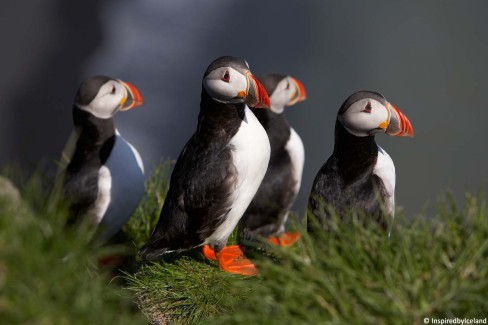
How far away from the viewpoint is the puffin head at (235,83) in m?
3.96

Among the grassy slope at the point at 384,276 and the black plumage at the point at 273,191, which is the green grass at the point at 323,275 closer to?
the grassy slope at the point at 384,276

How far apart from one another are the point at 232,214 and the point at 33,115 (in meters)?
5.12

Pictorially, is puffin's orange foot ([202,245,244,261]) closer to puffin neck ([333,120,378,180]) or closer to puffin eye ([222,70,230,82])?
puffin neck ([333,120,378,180])

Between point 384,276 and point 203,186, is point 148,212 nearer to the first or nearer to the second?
point 203,186

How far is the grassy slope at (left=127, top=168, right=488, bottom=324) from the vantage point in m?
2.82

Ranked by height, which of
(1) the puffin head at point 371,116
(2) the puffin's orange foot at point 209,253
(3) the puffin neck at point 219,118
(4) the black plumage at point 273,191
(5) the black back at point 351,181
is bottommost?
(2) the puffin's orange foot at point 209,253

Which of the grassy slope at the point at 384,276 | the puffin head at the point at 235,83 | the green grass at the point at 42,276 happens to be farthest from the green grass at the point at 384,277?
the puffin head at the point at 235,83

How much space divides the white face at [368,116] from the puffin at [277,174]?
5.14 ft

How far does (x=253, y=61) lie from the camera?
8.59 metres

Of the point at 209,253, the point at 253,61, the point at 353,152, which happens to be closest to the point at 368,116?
the point at 353,152

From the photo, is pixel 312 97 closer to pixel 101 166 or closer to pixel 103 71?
pixel 103 71

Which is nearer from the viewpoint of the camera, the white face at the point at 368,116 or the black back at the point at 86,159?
the white face at the point at 368,116

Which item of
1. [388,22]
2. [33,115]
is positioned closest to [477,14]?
[388,22]

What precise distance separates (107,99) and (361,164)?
153 cm
